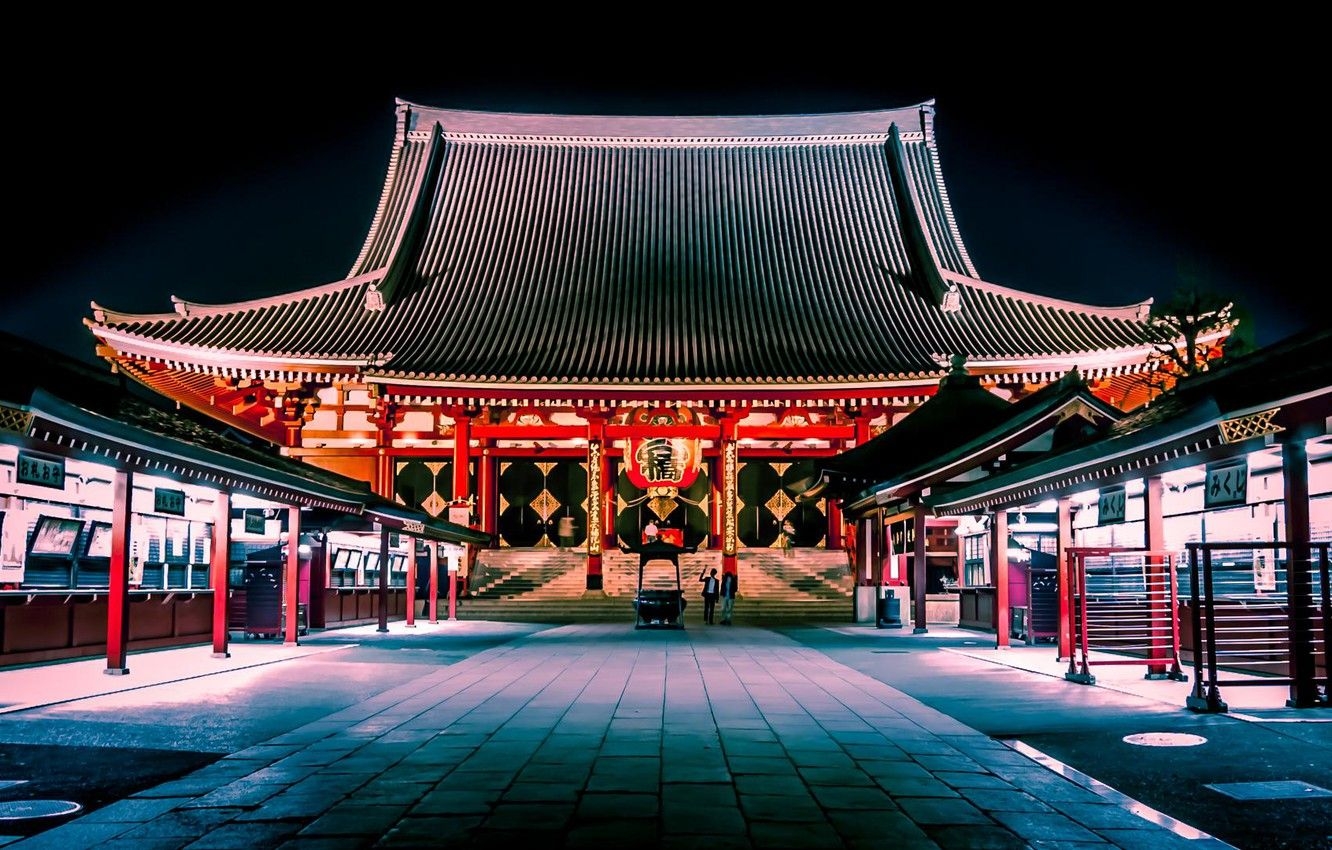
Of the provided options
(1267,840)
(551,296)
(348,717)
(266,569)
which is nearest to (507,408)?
(551,296)

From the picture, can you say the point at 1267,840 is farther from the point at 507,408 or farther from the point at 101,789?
the point at 507,408

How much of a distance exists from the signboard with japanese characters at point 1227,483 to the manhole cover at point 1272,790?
416cm

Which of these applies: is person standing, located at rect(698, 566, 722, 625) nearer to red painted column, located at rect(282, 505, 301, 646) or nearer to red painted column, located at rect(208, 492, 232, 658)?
red painted column, located at rect(282, 505, 301, 646)

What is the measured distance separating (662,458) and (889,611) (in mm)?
7877

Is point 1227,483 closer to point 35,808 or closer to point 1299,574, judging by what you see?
point 1299,574

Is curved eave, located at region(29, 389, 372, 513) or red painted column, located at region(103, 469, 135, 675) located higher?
curved eave, located at region(29, 389, 372, 513)

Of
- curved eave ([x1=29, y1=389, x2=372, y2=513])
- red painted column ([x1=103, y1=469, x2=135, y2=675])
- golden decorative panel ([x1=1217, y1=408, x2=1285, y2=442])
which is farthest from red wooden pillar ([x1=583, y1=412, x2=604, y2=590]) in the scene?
golden decorative panel ([x1=1217, y1=408, x2=1285, y2=442])

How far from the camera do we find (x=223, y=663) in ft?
44.9

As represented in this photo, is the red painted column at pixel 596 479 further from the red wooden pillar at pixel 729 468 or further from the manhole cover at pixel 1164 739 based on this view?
the manhole cover at pixel 1164 739

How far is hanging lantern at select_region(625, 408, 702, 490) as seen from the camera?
29188 mm

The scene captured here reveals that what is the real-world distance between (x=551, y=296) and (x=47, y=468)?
22680mm

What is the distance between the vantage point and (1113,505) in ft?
41.0

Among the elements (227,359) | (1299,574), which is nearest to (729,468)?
(227,359)

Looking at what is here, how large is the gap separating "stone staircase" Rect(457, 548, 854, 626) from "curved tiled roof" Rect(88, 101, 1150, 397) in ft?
16.0
